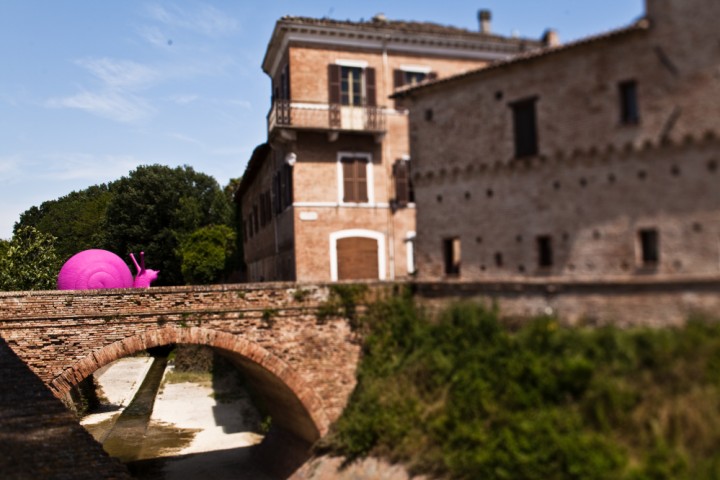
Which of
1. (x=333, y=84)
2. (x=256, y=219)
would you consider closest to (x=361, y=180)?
(x=333, y=84)

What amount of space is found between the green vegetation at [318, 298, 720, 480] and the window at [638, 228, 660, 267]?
1810 millimetres

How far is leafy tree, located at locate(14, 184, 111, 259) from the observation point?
68438 millimetres

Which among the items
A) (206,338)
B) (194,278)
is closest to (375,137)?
(206,338)

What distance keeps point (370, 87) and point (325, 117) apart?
225 cm

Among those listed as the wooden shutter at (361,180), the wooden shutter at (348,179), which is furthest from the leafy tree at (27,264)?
the wooden shutter at (361,180)

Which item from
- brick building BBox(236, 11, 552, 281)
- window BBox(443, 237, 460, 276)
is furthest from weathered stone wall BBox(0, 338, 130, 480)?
brick building BBox(236, 11, 552, 281)

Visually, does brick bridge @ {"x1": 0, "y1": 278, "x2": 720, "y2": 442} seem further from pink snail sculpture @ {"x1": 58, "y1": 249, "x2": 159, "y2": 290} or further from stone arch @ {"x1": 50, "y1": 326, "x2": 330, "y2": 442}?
pink snail sculpture @ {"x1": 58, "y1": 249, "x2": 159, "y2": 290}

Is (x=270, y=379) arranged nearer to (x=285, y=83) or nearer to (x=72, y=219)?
(x=285, y=83)

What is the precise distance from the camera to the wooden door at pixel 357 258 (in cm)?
2484

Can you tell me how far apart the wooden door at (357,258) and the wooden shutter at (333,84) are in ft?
17.0

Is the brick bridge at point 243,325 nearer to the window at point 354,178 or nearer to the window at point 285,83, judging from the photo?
the window at point 354,178

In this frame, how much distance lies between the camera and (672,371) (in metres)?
12.7

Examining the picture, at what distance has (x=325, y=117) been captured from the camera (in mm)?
24219

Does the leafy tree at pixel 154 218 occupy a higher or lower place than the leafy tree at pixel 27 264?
higher
